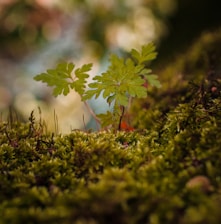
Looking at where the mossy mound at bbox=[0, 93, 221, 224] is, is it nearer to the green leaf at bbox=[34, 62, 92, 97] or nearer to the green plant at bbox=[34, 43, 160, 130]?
the green plant at bbox=[34, 43, 160, 130]

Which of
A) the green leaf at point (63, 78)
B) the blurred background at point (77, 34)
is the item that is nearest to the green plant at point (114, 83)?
the green leaf at point (63, 78)

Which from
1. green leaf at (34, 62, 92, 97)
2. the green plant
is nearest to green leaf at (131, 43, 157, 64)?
the green plant

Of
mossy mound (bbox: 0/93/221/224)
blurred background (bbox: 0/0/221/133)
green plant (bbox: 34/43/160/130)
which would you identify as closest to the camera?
mossy mound (bbox: 0/93/221/224)

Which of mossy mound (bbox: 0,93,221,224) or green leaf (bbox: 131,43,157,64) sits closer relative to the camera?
mossy mound (bbox: 0,93,221,224)

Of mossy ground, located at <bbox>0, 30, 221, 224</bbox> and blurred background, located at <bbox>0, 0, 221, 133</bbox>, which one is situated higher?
blurred background, located at <bbox>0, 0, 221, 133</bbox>

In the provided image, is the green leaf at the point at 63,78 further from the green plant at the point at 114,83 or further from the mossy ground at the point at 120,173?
the mossy ground at the point at 120,173

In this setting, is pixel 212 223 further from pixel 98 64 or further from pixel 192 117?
pixel 98 64
